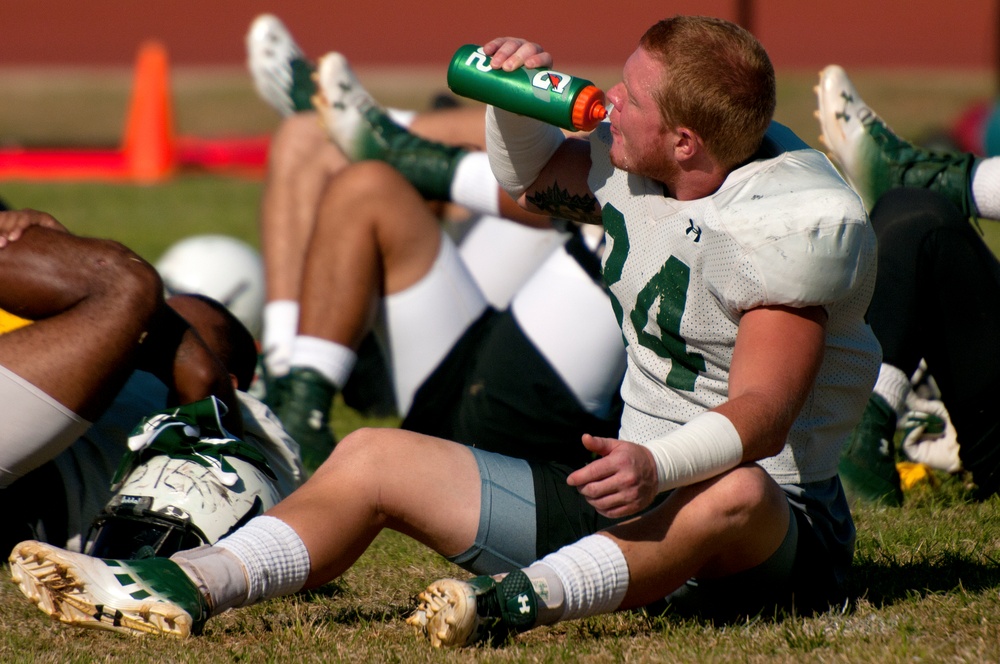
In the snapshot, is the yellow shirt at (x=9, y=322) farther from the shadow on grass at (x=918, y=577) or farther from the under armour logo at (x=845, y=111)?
the under armour logo at (x=845, y=111)

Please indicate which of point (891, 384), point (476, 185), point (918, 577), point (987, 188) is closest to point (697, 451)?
point (918, 577)

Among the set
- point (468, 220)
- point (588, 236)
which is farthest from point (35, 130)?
point (588, 236)

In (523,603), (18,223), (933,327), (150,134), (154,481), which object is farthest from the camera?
(150,134)

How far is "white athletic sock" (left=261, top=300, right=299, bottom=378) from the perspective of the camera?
173 inches

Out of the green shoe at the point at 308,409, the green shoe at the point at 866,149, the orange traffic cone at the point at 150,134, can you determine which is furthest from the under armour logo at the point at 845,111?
the orange traffic cone at the point at 150,134

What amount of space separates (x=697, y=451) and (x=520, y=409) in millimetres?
1532

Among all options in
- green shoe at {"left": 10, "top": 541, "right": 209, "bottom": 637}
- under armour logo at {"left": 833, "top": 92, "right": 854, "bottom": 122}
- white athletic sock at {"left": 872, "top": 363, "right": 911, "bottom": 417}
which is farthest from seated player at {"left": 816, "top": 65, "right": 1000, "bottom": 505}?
green shoe at {"left": 10, "top": 541, "right": 209, "bottom": 637}

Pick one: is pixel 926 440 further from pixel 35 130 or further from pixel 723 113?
pixel 35 130

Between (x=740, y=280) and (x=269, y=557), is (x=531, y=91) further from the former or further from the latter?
(x=269, y=557)

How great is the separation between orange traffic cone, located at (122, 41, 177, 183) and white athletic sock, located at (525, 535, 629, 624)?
10.8 meters

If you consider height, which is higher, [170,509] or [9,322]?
[9,322]

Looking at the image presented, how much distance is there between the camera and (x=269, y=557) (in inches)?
87.0

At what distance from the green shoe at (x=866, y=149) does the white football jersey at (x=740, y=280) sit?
126cm

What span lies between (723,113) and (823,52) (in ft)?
74.8
